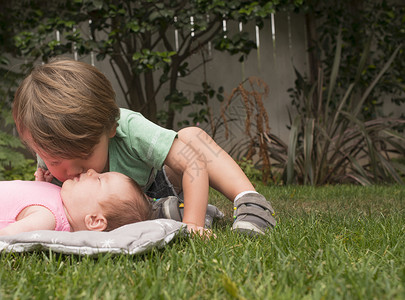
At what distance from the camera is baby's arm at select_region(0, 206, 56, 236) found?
1.44 meters

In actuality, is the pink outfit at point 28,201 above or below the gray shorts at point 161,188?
above

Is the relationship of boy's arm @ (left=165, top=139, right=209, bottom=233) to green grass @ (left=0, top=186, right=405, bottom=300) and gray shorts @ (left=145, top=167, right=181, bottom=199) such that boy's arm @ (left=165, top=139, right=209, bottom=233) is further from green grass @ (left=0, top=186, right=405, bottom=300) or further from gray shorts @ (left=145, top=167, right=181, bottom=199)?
gray shorts @ (left=145, top=167, right=181, bottom=199)

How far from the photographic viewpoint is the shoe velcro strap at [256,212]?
162cm

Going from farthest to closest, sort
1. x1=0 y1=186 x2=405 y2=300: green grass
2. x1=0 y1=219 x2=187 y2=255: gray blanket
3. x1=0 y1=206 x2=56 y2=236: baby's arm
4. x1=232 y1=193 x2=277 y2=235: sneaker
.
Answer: x1=232 y1=193 x2=277 y2=235: sneaker < x1=0 y1=206 x2=56 y2=236: baby's arm < x1=0 y1=219 x2=187 y2=255: gray blanket < x1=0 y1=186 x2=405 y2=300: green grass

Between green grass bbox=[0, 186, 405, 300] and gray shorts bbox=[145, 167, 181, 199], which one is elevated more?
green grass bbox=[0, 186, 405, 300]

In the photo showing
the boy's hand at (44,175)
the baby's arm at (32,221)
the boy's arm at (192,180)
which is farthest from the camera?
the boy's hand at (44,175)

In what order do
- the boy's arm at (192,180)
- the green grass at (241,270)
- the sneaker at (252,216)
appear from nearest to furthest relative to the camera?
the green grass at (241,270) → the sneaker at (252,216) → the boy's arm at (192,180)

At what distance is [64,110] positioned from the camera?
5.17 ft

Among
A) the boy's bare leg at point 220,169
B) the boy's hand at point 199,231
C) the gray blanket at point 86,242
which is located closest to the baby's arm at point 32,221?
the gray blanket at point 86,242

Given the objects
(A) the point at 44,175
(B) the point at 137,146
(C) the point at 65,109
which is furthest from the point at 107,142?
(A) the point at 44,175

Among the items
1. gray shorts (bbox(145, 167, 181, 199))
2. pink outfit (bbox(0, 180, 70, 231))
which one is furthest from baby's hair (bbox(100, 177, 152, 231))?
gray shorts (bbox(145, 167, 181, 199))

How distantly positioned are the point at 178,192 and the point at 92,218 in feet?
2.15

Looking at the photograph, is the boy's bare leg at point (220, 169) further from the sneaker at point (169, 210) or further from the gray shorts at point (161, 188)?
the gray shorts at point (161, 188)

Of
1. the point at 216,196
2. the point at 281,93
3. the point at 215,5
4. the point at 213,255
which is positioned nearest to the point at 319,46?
the point at 281,93
